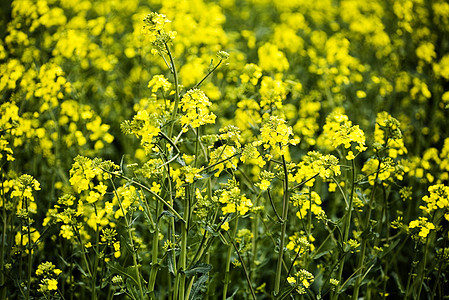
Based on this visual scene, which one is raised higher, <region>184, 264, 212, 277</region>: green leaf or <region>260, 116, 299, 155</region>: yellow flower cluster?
<region>260, 116, 299, 155</region>: yellow flower cluster

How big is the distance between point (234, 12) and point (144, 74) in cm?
413

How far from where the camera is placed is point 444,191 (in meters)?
3.04

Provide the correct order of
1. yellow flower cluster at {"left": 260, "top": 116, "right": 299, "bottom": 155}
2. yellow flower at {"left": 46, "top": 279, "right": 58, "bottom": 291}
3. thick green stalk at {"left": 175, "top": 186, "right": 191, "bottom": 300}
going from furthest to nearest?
yellow flower at {"left": 46, "top": 279, "right": 58, "bottom": 291} → thick green stalk at {"left": 175, "top": 186, "right": 191, "bottom": 300} → yellow flower cluster at {"left": 260, "top": 116, "right": 299, "bottom": 155}

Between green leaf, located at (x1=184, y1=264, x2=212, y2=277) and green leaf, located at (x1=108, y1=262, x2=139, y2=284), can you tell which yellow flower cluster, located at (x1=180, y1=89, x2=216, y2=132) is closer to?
green leaf, located at (x1=184, y1=264, x2=212, y2=277)

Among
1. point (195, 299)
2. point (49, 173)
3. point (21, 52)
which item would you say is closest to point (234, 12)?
point (21, 52)

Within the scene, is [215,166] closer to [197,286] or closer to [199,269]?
[199,269]

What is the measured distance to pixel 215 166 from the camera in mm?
2789

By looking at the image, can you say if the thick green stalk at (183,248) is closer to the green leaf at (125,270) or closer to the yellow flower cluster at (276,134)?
the green leaf at (125,270)

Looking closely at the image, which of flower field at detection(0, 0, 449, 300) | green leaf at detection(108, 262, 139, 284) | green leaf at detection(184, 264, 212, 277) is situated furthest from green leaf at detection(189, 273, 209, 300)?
green leaf at detection(108, 262, 139, 284)

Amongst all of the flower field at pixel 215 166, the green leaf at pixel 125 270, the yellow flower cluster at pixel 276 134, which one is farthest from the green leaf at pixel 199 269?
the yellow flower cluster at pixel 276 134

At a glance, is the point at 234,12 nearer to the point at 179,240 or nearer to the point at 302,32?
the point at 302,32

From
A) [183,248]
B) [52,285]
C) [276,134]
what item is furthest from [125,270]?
[276,134]

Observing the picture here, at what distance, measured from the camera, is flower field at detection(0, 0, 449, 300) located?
2.81 metres

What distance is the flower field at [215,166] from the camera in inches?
110
